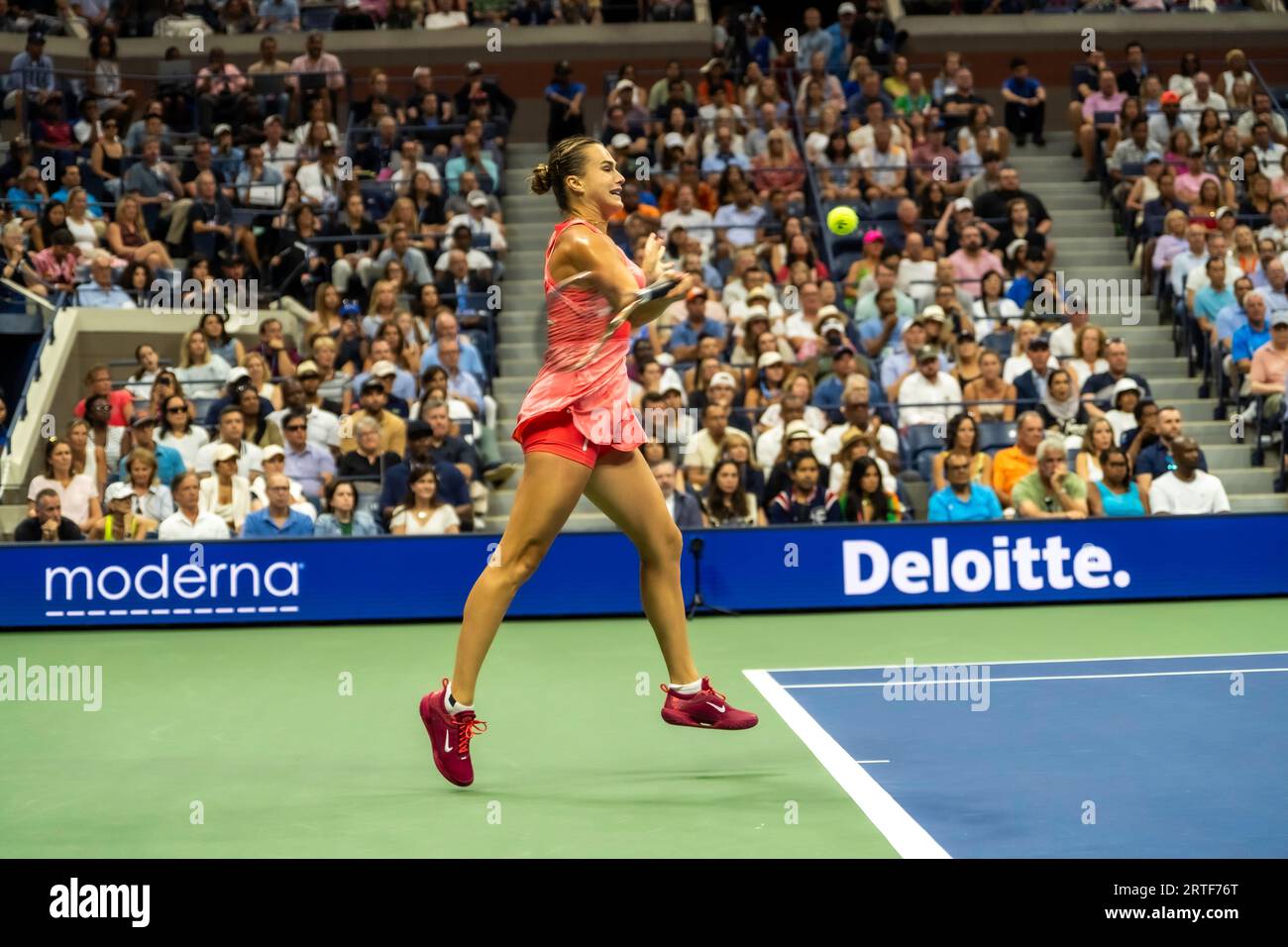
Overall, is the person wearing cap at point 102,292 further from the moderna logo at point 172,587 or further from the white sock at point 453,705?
the white sock at point 453,705

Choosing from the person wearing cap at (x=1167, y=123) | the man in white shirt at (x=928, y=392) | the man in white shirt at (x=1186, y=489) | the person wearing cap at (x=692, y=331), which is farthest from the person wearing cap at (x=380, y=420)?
the person wearing cap at (x=1167, y=123)

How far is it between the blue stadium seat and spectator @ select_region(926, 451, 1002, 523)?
5.07ft

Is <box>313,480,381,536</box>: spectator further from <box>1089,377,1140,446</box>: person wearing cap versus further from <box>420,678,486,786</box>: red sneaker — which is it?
<box>420,678,486,786</box>: red sneaker

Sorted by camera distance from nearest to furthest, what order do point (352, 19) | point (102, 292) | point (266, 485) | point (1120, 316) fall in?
1. point (266, 485)
2. point (102, 292)
3. point (1120, 316)
4. point (352, 19)

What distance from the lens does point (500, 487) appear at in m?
14.0

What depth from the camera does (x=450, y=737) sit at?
235 inches

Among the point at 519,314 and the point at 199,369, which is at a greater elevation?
the point at 519,314

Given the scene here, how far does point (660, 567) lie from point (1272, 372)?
31.7 ft

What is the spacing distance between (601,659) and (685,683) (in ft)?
9.71

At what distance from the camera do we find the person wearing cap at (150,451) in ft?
40.9

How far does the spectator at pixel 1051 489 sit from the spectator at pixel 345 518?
4.66 metres

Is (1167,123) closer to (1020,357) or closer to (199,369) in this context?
(1020,357)

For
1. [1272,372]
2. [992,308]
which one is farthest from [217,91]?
[1272,372]

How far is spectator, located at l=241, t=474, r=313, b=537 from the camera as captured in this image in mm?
11617
